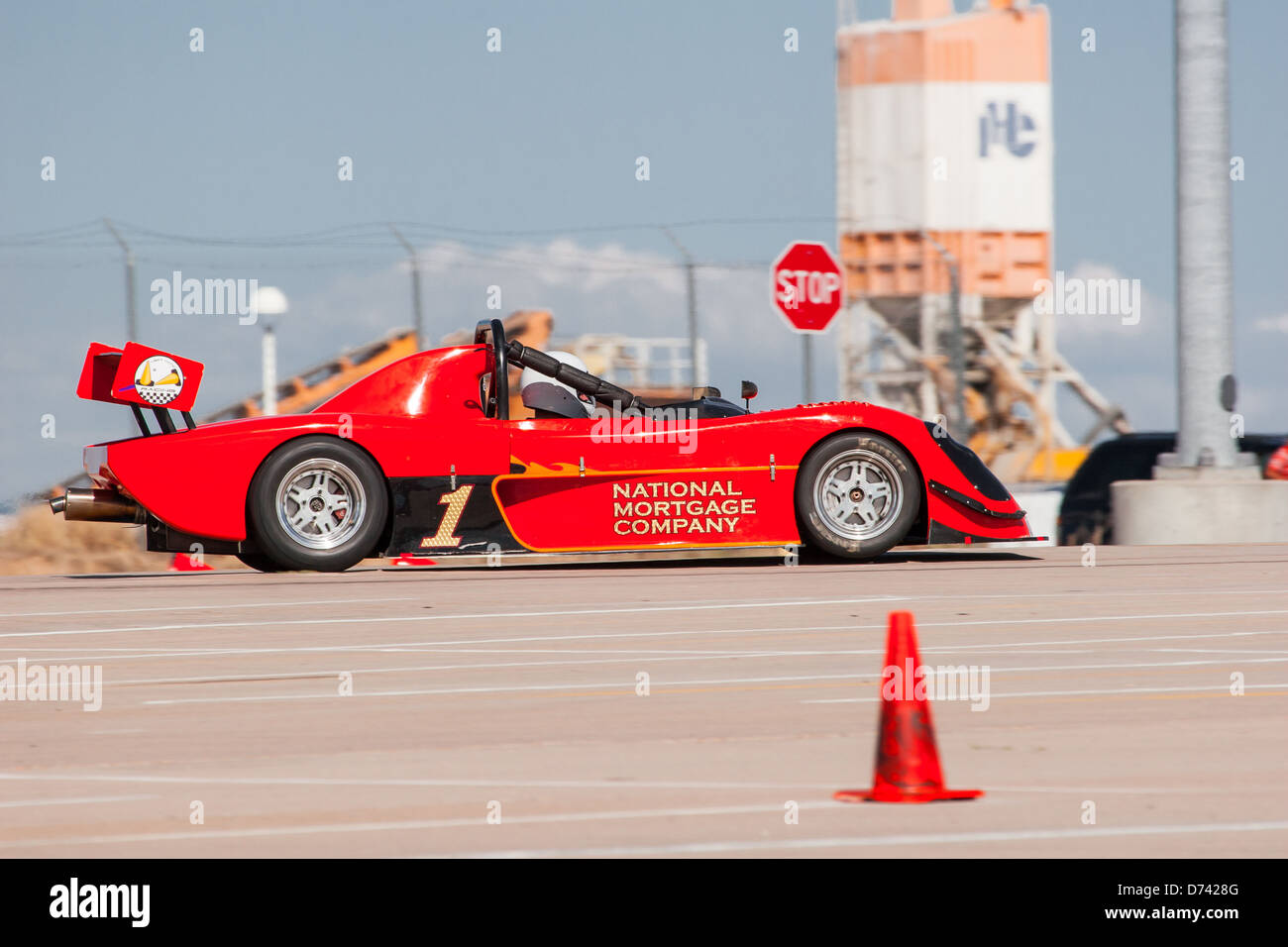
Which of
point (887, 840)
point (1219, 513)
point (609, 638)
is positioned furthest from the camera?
point (1219, 513)

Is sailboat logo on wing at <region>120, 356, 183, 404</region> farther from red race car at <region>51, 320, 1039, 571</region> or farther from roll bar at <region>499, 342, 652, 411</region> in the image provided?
roll bar at <region>499, 342, 652, 411</region>

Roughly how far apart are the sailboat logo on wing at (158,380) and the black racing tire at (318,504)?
2.11 feet

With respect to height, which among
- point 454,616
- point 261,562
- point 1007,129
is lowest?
point 454,616

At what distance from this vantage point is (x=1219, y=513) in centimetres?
1376

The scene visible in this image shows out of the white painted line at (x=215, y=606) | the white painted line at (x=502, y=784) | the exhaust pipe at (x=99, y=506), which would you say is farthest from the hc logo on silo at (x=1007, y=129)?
the white painted line at (x=502, y=784)

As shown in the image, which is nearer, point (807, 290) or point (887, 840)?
point (887, 840)

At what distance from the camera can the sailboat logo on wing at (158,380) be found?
9359 millimetres

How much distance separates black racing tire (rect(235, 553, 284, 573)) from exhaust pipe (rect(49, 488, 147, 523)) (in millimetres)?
617

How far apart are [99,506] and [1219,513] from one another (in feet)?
28.6

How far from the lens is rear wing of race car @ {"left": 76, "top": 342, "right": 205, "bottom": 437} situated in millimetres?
9352

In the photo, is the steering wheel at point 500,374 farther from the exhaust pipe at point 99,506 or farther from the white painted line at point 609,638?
the white painted line at point 609,638

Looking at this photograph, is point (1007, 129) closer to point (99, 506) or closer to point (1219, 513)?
point (1219, 513)

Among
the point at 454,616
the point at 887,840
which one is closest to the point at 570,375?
the point at 454,616
